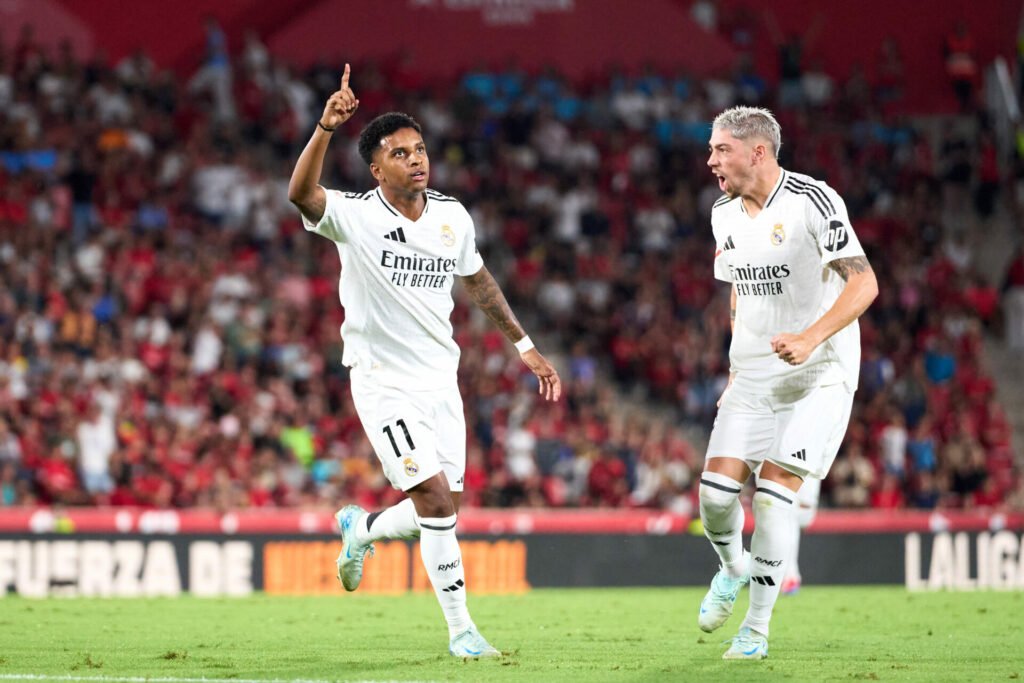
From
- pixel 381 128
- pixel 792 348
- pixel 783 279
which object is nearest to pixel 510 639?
pixel 783 279

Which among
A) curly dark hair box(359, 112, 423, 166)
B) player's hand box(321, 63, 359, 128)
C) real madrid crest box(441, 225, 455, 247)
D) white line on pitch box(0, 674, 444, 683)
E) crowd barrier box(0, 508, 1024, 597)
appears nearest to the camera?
white line on pitch box(0, 674, 444, 683)

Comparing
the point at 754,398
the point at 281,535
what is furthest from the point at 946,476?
the point at 754,398

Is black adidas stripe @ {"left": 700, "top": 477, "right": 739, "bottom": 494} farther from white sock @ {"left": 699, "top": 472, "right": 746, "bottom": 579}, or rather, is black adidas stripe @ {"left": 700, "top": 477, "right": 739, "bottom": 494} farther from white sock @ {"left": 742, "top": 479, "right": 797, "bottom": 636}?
white sock @ {"left": 742, "top": 479, "right": 797, "bottom": 636}

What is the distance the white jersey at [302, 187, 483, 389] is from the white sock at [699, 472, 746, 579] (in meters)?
1.60

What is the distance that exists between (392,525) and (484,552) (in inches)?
263

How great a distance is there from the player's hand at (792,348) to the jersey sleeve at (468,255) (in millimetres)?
1946

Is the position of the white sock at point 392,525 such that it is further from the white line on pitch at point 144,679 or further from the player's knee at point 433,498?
the white line on pitch at point 144,679

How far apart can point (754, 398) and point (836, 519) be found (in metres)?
8.03

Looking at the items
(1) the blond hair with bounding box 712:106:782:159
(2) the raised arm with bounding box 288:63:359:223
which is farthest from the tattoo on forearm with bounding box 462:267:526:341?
(1) the blond hair with bounding box 712:106:782:159

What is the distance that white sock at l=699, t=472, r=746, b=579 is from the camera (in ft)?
27.8

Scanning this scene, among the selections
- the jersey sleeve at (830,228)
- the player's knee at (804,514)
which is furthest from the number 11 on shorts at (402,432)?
the player's knee at (804,514)

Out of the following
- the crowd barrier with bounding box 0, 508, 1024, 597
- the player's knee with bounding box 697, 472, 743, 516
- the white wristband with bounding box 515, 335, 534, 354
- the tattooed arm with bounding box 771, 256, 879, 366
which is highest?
the tattooed arm with bounding box 771, 256, 879, 366

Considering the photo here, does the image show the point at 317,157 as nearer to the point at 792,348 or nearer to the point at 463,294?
the point at 792,348

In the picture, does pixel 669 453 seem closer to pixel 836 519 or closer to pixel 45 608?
pixel 836 519
